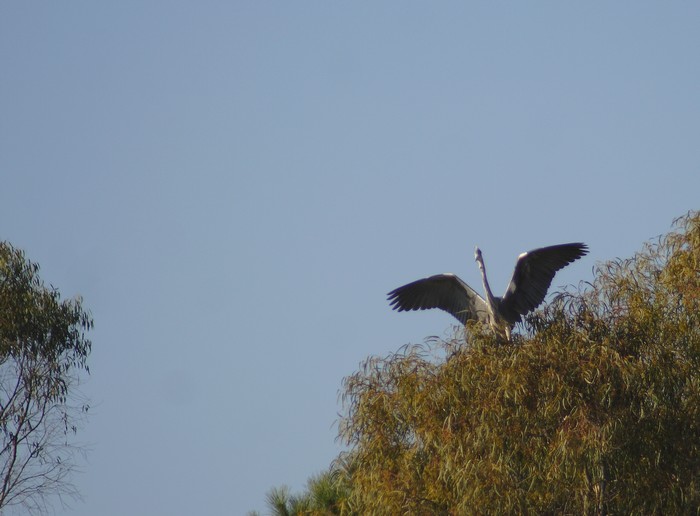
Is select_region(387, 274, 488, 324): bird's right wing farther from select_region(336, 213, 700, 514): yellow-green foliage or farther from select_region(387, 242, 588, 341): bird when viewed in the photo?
select_region(336, 213, 700, 514): yellow-green foliage

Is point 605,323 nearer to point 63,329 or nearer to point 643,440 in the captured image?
point 643,440

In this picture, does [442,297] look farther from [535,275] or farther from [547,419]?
[547,419]

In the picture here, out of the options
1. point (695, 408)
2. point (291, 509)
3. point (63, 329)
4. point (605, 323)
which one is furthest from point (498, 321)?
point (63, 329)

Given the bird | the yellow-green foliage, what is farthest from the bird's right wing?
the yellow-green foliage

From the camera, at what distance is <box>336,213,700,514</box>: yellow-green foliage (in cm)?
1274

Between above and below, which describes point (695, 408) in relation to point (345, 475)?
below

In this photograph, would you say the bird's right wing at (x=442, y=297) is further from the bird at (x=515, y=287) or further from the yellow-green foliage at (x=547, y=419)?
the yellow-green foliage at (x=547, y=419)

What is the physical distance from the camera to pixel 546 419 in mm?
12969

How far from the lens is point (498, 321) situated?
14578 millimetres

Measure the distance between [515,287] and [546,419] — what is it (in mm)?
2596

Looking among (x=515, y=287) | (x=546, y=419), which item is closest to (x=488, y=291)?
(x=515, y=287)

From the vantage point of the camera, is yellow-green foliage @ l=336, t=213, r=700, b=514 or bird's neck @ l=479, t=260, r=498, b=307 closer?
yellow-green foliage @ l=336, t=213, r=700, b=514

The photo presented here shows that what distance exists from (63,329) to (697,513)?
10.8m

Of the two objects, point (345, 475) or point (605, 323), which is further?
point (345, 475)
